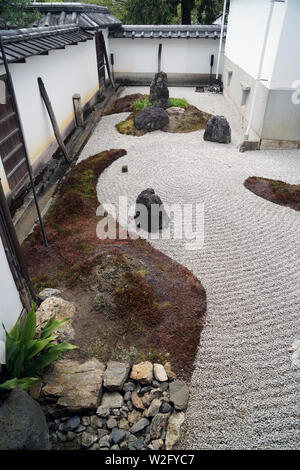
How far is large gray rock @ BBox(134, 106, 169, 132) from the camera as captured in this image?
13.6m

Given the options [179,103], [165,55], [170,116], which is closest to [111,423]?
[170,116]

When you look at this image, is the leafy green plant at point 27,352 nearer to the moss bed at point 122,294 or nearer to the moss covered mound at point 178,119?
the moss bed at point 122,294

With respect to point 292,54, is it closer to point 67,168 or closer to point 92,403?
point 67,168

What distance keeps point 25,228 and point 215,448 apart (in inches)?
235

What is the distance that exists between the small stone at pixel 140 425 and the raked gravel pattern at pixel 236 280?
1.59ft

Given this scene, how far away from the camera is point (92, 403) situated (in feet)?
12.4

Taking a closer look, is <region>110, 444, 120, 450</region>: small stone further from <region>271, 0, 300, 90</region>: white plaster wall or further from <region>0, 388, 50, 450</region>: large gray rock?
<region>271, 0, 300, 90</region>: white plaster wall

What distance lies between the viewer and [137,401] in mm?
3973

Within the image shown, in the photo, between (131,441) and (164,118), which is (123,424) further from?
(164,118)

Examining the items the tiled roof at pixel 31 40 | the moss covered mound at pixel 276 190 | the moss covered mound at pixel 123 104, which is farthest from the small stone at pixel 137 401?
the moss covered mound at pixel 123 104

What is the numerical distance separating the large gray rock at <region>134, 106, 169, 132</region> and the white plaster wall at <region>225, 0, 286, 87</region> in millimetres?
4094

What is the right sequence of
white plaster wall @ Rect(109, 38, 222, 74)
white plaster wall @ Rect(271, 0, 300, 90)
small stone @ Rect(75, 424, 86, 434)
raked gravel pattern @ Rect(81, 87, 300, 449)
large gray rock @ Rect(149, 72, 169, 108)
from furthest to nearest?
1. white plaster wall @ Rect(109, 38, 222, 74)
2. large gray rock @ Rect(149, 72, 169, 108)
3. white plaster wall @ Rect(271, 0, 300, 90)
4. raked gravel pattern @ Rect(81, 87, 300, 449)
5. small stone @ Rect(75, 424, 86, 434)

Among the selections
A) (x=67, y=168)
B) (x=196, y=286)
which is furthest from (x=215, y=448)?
(x=67, y=168)

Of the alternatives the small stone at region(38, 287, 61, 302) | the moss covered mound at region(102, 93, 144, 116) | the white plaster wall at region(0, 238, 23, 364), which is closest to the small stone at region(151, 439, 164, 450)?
the white plaster wall at region(0, 238, 23, 364)
